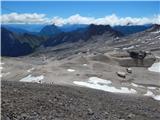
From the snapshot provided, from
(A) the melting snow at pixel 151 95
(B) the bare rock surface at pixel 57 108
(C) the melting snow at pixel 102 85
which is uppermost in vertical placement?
(B) the bare rock surface at pixel 57 108

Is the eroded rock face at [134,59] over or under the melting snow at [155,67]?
over

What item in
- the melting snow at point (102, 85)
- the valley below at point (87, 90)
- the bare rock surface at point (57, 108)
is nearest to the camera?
the bare rock surface at point (57, 108)

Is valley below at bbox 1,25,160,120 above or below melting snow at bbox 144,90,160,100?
above

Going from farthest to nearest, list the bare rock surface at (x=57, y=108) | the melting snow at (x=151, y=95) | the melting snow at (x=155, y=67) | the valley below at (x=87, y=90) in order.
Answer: the melting snow at (x=155, y=67) → the melting snow at (x=151, y=95) → the valley below at (x=87, y=90) → the bare rock surface at (x=57, y=108)

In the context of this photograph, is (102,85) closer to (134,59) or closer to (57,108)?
(134,59)

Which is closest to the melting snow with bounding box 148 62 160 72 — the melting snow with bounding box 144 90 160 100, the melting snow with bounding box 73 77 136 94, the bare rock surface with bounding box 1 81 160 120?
the melting snow with bounding box 73 77 136 94

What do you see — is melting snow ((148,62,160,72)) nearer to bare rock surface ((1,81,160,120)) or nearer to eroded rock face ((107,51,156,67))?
eroded rock face ((107,51,156,67))

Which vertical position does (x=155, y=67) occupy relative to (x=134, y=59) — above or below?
below

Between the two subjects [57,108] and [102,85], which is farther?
[102,85]

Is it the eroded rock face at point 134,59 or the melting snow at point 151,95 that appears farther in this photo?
the eroded rock face at point 134,59

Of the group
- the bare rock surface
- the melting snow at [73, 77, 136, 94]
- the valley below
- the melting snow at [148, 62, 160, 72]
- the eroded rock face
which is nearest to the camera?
the bare rock surface

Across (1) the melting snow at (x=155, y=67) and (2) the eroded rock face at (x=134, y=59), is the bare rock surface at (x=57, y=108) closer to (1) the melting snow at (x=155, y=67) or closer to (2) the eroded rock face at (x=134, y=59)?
(1) the melting snow at (x=155, y=67)

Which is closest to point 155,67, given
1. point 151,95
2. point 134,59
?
point 134,59

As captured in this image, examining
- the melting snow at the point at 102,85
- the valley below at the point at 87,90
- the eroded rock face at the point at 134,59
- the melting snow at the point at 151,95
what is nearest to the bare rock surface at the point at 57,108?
the valley below at the point at 87,90
